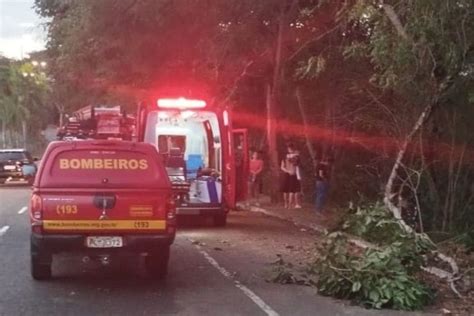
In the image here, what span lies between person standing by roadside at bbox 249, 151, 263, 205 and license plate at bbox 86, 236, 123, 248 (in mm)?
16012

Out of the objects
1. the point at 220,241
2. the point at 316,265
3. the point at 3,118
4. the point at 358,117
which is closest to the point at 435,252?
the point at 316,265

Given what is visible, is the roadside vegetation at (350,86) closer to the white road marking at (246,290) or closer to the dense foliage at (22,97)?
the white road marking at (246,290)

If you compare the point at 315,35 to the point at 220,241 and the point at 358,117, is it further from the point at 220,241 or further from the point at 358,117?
the point at 220,241

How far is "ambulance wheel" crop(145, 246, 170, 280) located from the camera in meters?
11.4

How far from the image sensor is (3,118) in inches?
2662

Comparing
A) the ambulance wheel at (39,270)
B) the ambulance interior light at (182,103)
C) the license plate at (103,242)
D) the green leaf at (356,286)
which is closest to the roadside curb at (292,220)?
the ambulance interior light at (182,103)

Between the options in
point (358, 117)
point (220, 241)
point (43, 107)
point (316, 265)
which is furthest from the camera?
point (43, 107)

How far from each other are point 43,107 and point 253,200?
161 ft

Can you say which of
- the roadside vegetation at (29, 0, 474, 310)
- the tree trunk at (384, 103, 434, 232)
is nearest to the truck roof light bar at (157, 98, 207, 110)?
the roadside vegetation at (29, 0, 474, 310)

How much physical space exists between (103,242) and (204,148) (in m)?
10.5

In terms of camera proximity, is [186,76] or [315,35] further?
[186,76]

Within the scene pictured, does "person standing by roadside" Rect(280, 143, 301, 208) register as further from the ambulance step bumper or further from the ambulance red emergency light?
the ambulance step bumper

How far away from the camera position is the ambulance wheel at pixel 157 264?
11359mm

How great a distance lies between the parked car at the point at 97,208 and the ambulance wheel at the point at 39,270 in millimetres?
14
